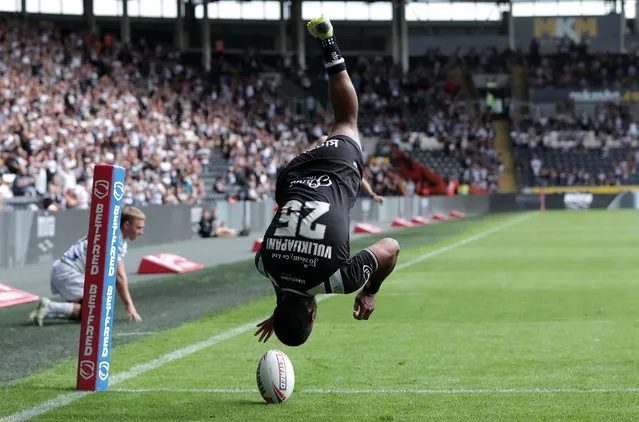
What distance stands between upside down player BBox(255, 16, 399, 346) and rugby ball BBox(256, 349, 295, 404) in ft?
3.17

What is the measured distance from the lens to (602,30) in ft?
293

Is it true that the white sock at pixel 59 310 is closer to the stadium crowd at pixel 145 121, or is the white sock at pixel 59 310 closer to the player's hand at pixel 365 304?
the player's hand at pixel 365 304

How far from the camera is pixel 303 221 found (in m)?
7.30

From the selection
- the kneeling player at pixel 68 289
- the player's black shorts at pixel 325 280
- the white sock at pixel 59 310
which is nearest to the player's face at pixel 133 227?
the kneeling player at pixel 68 289

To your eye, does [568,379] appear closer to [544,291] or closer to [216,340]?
[216,340]

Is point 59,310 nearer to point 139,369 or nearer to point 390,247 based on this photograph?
point 139,369

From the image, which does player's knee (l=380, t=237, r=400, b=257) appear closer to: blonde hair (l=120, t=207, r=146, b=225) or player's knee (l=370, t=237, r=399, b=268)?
player's knee (l=370, t=237, r=399, b=268)

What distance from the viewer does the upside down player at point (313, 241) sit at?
A: 7.29 meters

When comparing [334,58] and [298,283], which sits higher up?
[334,58]

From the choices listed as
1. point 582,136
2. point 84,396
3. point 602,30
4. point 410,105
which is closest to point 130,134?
point 84,396

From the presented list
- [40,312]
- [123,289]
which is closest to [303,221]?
[123,289]

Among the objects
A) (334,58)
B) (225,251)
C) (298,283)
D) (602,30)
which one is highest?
(602,30)

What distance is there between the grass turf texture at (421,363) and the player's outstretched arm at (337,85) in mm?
1899

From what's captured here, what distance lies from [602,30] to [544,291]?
244 ft
